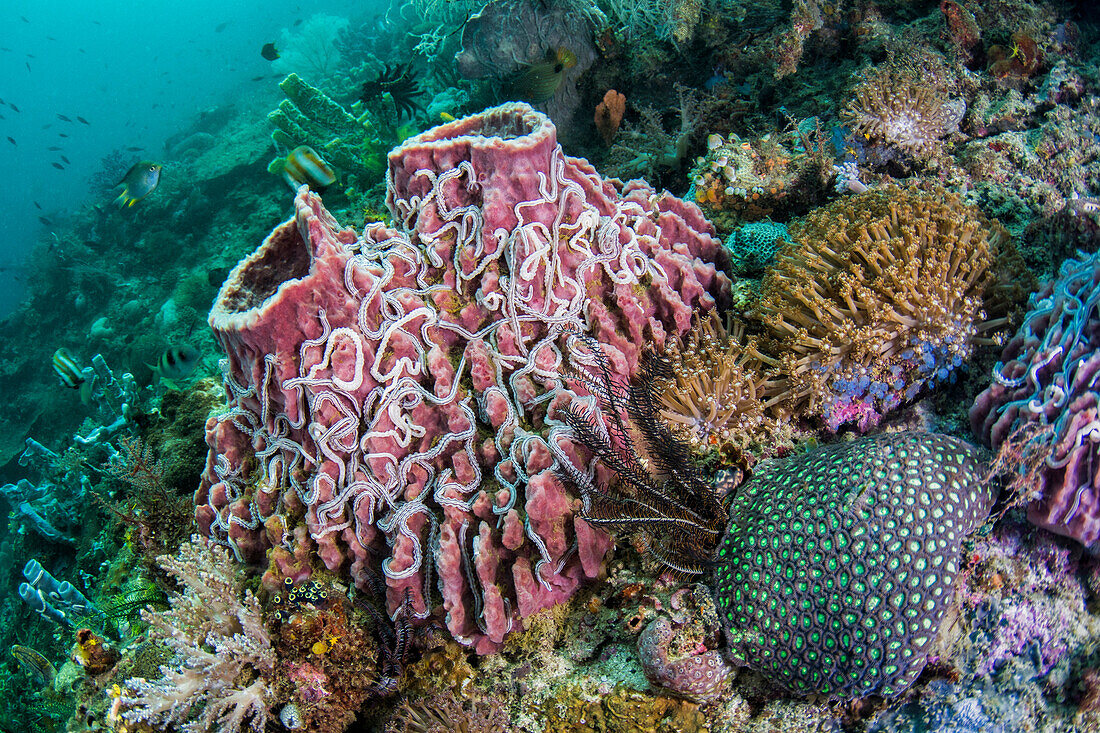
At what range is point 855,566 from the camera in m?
2.15

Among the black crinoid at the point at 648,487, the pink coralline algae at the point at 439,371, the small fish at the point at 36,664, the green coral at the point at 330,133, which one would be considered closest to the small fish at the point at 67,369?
the small fish at the point at 36,664

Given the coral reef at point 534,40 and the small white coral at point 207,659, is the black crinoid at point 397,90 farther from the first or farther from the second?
the small white coral at point 207,659

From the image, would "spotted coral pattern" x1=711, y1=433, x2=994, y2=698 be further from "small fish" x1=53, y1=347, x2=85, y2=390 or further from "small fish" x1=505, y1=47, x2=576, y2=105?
"small fish" x1=53, y1=347, x2=85, y2=390

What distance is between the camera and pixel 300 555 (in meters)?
3.07

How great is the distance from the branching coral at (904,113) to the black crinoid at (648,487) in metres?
3.28

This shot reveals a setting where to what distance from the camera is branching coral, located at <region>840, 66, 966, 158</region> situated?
4332mm

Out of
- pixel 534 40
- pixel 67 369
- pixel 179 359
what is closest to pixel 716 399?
pixel 179 359

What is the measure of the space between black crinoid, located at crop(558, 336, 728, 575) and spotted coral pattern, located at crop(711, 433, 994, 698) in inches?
8.0

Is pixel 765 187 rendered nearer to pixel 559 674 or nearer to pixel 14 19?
pixel 559 674

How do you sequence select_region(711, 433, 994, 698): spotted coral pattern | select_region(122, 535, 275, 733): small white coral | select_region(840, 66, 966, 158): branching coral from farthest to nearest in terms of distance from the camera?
select_region(840, 66, 966, 158): branching coral < select_region(122, 535, 275, 733): small white coral < select_region(711, 433, 994, 698): spotted coral pattern

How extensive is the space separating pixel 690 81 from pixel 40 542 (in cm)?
974

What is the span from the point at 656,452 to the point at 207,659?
255 cm

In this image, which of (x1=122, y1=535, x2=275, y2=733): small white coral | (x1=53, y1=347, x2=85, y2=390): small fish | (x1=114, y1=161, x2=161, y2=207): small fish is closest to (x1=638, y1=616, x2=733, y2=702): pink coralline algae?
(x1=122, y1=535, x2=275, y2=733): small white coral

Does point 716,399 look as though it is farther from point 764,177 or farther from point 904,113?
point 904,113
